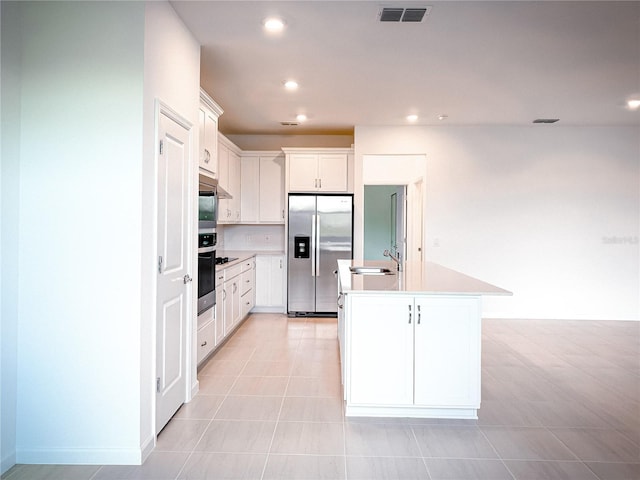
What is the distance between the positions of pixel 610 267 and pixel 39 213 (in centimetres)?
656

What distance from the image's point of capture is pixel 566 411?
2.97m

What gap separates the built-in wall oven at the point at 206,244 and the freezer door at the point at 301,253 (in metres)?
2.22

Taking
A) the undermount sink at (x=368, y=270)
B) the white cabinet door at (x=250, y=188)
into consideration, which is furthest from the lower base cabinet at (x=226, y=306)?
the undermount sink at (x=368, y=270)

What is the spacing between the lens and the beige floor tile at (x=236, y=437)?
2414 millimetres

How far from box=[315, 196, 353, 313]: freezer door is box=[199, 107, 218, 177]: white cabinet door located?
2304 mm

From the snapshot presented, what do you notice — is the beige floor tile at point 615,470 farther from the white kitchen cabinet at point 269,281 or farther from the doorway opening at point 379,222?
the doorway opening at point 379,222

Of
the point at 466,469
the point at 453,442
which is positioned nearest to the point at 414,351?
the point at 453,442

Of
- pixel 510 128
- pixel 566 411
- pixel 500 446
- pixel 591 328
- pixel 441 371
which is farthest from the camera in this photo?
pixel 510 128

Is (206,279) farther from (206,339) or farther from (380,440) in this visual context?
(380,440)

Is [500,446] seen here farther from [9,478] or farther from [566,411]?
[9,478]

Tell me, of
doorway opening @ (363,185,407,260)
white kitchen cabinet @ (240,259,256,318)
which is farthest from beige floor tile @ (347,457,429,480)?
doorway opening @ (363,185,407,260)

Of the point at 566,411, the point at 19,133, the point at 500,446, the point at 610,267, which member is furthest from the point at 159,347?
the point at 610,267

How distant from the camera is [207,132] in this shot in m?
Answer: 3.78

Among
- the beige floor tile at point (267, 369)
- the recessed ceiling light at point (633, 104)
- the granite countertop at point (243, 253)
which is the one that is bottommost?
the beige floor tile at point (267, 369)
